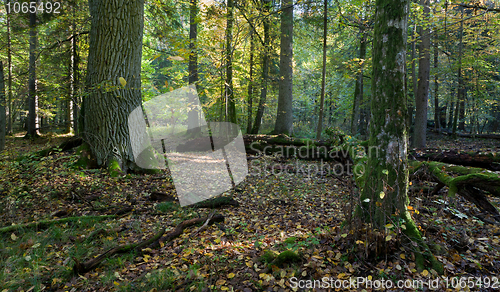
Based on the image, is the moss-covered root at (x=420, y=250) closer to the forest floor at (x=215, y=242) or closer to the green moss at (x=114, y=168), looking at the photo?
the forest floor at (x=215, y=242)

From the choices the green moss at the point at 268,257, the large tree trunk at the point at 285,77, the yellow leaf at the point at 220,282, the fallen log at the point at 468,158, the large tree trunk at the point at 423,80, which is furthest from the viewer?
the large tree trunk at the point at 285,77

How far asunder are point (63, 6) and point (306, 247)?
12.8 metres


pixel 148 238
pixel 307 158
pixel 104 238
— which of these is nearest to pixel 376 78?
pixel 148 238

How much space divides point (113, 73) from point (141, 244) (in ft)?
15.2

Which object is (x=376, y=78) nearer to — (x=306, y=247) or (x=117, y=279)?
(x=306, y=247)

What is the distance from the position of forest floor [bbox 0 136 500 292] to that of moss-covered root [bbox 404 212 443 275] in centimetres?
8

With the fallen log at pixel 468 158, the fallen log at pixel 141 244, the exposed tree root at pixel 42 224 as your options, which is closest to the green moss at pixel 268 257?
the fallen log at pixel 141 244

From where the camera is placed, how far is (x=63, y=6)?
32.6 ft

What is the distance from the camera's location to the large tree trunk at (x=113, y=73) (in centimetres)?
616

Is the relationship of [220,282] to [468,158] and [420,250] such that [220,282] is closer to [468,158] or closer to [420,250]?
[420,250]

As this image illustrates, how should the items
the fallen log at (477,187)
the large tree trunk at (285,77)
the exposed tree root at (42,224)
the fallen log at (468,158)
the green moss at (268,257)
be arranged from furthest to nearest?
the large tree trunk at (285,77) < the fallen log at (468,158) < the exposed tree root at (42,224) < the fallen log at (477,187) < the green moss at (268,257)

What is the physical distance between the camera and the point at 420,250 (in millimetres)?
2975

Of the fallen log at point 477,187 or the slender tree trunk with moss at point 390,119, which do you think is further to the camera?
the fallen log at point 477,187

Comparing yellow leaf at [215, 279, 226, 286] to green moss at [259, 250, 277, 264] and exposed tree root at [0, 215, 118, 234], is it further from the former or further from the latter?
exposed tree root at [0, 215, 118, 234]
